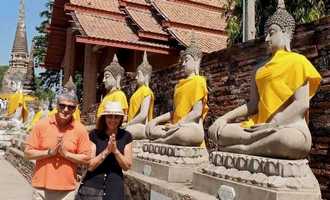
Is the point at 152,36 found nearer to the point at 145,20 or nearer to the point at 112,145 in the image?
the point at 145,20

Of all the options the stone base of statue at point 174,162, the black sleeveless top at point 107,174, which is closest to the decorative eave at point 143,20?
the stone base of statue at point 174,162

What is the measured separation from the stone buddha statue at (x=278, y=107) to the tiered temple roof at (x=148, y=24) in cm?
768

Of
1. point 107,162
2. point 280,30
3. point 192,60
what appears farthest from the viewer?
point 192,60

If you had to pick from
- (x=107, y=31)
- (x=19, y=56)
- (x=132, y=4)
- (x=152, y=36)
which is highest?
(x=19, y=56)

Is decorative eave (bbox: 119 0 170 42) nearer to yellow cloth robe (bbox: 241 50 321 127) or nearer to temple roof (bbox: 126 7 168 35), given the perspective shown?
temple roof (bbox: 126 7 168 35)

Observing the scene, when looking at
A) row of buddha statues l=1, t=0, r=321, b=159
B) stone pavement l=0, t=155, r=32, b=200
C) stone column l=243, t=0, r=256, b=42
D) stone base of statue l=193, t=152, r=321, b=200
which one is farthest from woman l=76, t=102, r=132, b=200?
stone column l=243, t=0, r=256, b=42

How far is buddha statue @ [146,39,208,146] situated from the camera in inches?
179

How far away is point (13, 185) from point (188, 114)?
504 centimetres

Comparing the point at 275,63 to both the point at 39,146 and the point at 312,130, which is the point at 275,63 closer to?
the point at 312,130

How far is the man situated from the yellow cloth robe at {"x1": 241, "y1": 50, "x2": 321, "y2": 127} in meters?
1.24

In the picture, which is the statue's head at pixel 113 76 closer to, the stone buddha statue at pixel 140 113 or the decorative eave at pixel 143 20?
the stone buddha statue at pixel 140 113

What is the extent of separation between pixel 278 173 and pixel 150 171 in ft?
6.55

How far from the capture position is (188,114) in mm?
4711

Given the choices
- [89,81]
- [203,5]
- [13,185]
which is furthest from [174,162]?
[203,5]
